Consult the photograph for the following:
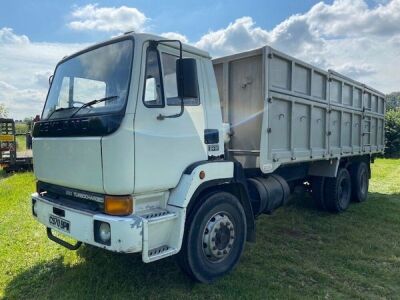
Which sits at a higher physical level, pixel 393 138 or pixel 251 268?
pixel 393 138

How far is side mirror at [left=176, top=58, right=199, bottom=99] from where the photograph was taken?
10.3 ft

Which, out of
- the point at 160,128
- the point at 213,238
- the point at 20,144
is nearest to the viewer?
the point at 160,128

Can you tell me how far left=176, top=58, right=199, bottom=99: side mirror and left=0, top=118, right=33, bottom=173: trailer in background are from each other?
1236 centimetres

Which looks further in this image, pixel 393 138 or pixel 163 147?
pixel 393 138

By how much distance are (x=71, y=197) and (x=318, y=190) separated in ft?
16.2

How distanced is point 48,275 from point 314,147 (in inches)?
168

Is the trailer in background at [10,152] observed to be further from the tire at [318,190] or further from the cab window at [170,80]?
the cab window at [170,80]

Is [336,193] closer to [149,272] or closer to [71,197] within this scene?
[149,272]

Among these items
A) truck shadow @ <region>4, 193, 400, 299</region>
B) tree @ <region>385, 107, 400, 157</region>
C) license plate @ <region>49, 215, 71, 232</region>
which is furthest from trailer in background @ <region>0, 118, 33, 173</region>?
tree @ <region>385, 107, 400, 157</region>

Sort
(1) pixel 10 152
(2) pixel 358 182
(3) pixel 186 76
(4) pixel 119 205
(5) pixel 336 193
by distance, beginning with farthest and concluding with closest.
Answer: (1) pixel 10 152
(2) pixel 358 182
(5) pixel 336 193
(3) pixel 186 76
(4) pixel 119 205

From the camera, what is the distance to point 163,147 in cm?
331

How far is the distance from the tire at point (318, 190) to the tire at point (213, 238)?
3306 millimetres

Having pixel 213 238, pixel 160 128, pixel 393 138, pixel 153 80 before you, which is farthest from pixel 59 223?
pixel 393 138

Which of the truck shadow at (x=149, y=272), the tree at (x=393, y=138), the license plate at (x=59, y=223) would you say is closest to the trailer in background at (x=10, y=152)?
the truck shadow at (x=149, y=272)
